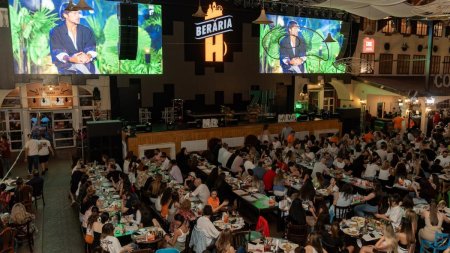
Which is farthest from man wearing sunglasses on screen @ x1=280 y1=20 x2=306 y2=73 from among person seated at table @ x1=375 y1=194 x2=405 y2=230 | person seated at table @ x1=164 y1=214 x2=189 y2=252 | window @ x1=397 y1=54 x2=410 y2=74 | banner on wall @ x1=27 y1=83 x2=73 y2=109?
person seated at table @ x1=164 y1=214 x2=189 y2=252

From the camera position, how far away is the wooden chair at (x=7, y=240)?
6.32 meters

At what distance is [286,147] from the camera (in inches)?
494

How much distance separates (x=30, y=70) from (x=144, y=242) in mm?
10318

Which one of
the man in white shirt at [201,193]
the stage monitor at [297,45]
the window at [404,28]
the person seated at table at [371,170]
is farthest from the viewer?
the window at [404,28]

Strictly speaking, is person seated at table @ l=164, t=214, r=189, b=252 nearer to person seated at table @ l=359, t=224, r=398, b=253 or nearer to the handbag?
the handbag

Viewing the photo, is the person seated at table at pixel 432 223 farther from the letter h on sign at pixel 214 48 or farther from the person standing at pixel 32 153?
the letter h on sign at pixel 214 48

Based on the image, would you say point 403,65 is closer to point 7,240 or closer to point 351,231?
point 351,231

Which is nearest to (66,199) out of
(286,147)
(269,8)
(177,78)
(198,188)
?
(198,188)

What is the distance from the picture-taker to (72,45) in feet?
47.1

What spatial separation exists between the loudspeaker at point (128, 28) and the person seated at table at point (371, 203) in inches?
393

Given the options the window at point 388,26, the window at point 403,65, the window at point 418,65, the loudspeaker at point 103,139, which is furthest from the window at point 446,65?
the loudspeaker at point 103,139

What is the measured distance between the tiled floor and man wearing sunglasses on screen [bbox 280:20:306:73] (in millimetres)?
11456

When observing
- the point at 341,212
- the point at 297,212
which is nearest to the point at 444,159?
the point at 341,212

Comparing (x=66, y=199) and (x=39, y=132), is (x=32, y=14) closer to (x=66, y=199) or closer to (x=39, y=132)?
(x=39, y=132)
